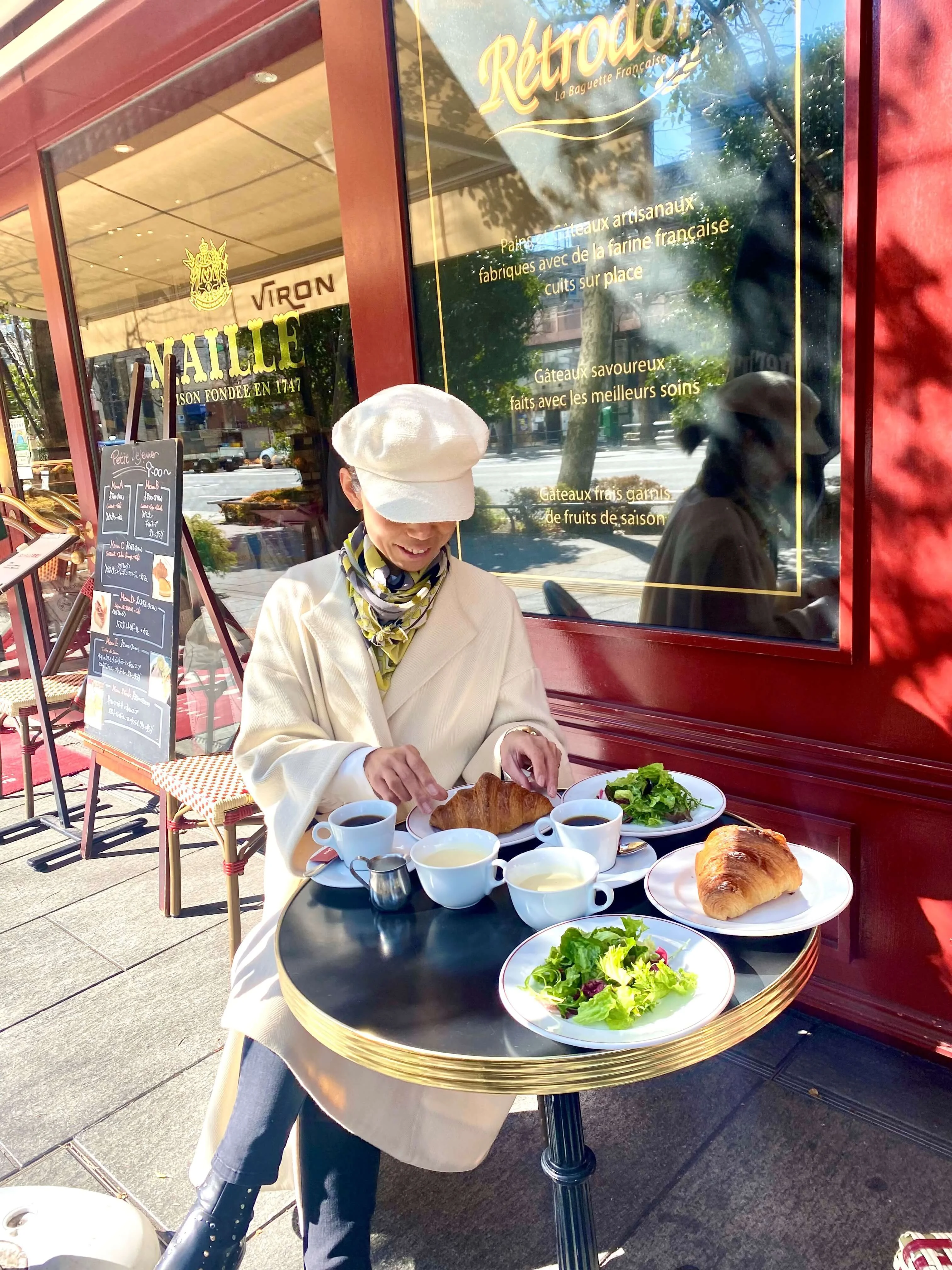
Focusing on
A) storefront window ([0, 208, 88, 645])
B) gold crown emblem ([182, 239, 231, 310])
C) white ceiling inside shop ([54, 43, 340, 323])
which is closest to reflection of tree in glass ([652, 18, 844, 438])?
white ceiling inside shop ([54, 43, 340, 323])

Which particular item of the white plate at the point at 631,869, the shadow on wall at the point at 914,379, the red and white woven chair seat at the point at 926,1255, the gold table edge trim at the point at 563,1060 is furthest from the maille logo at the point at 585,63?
the red and white woven chair seat at the point at 926,1255

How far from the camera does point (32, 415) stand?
22.5ft

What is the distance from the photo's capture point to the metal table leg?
1605 mm

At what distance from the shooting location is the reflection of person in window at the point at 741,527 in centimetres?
269

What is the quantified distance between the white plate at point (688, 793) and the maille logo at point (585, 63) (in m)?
2.15

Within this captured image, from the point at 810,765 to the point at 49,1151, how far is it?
2.54 meters

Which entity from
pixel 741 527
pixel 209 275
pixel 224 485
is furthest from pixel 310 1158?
pixel 209 275

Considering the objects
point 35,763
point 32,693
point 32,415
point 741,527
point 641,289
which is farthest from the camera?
point 32,415

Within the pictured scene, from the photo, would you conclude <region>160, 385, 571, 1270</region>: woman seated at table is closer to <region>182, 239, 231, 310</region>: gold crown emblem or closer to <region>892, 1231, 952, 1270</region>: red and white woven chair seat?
<region>892, 1231, 952, 1270</region>: red and white woven chair seat

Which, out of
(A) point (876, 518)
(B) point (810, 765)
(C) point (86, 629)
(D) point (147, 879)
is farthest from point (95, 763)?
(A) point (876, 518)

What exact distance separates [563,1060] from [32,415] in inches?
Result: 276

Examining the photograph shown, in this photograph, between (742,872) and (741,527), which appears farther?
(741,527)

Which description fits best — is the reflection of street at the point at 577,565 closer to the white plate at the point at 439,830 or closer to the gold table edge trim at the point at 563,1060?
the white plate at the point at 439,830

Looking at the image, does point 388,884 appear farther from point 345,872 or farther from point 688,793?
point 688,793
